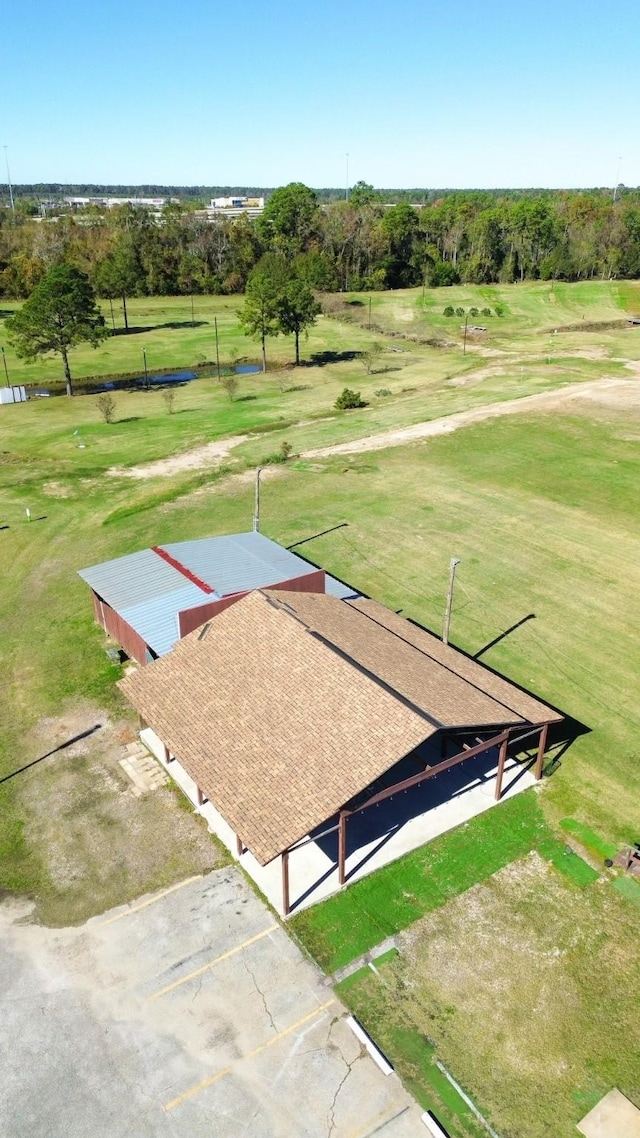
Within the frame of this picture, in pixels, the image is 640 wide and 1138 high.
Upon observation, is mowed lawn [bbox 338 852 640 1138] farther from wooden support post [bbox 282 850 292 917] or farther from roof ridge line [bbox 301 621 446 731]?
roof ridge line [bbox 301 621 446 731]

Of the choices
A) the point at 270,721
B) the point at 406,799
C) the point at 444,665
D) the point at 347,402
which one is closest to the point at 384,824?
the point at 406,799

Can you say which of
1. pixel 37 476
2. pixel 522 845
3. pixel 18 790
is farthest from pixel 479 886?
pixel 37 476

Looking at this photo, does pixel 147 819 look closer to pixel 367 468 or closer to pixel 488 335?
pixel 367 468

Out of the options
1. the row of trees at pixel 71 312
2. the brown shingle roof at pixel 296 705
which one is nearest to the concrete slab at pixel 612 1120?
the brown shingle roof at pixel 296 705

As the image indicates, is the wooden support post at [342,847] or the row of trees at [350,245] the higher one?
the row of trees at [350,245]

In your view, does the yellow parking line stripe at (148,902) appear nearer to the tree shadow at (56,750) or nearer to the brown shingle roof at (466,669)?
the tree shadow at (56,750)

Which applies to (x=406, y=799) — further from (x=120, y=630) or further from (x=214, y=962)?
(x=120, y=630)

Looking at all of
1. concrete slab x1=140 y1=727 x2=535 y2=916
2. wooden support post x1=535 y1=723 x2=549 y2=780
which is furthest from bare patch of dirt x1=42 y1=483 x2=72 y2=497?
wooden support post x1=535 y1=723 x2=549 y2=780
